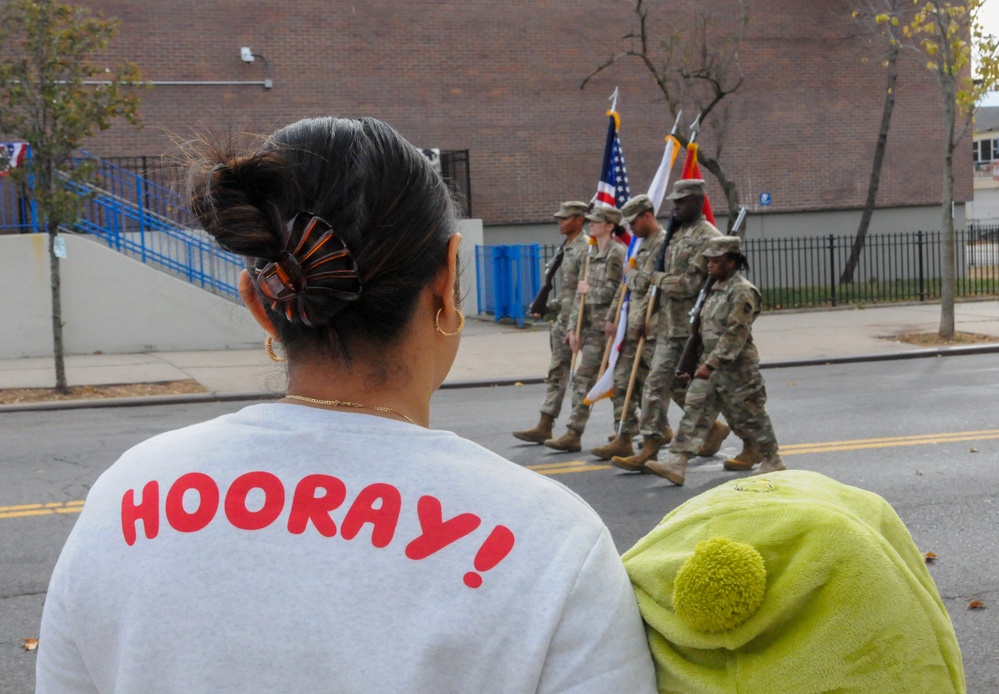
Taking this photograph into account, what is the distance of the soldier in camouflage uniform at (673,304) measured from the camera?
851cm

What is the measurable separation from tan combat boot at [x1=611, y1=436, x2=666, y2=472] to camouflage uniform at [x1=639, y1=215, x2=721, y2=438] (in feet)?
0.21

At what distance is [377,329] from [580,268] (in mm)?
8772

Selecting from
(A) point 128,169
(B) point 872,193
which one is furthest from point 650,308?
(B) point 872,193

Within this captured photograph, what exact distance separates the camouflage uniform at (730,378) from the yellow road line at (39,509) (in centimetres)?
418

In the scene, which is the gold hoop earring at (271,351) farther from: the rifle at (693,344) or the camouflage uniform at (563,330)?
the camouflage uniform at (563,330)

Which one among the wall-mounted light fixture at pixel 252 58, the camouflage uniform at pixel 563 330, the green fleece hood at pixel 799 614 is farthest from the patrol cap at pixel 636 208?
the wall-mounted light fixture at pixel 252 58

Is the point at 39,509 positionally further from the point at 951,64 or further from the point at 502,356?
the point at 951,64

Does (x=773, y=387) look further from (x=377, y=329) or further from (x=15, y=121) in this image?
(x=377, y=329)

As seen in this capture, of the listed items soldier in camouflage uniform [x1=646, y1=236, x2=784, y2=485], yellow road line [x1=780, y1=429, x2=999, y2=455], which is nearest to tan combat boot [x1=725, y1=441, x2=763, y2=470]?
soldier in camouflage uniform [x1=646, y1=236, x2=784, y2=485]

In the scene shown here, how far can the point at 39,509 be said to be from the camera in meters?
7.33

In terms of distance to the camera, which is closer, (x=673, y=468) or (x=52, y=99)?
(x=673, y=468)

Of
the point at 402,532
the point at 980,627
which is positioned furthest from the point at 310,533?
the point at 980,627

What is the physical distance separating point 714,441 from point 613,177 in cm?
329

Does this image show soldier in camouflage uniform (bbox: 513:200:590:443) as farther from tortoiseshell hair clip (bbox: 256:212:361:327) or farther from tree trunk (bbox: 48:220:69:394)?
tortoiseshell hair clip (bbox: 256:212:361:327)
